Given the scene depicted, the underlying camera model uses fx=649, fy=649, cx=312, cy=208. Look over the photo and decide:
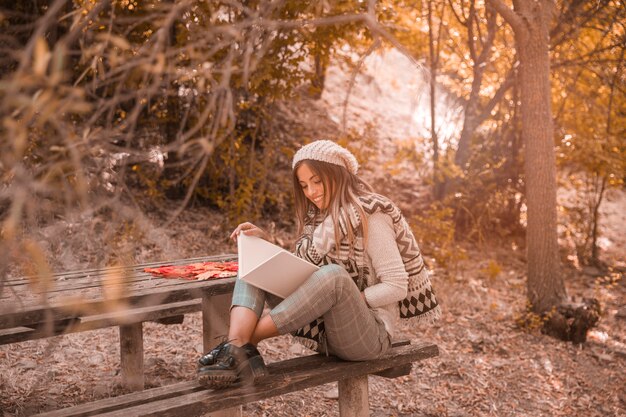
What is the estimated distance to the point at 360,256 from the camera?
315cm

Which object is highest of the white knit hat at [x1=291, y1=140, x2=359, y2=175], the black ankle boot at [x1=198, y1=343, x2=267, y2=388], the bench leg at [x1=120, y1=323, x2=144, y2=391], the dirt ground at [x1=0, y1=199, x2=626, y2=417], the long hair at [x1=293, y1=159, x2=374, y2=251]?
the white knit hat at [x1=291, y1=140, x2=359, y2=175]

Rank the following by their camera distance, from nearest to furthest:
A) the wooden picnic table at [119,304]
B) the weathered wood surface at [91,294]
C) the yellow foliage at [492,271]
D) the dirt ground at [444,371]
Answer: the weathered wood surface at [91,294], the wooden picnic table at [119,304], the dirt ground at [444,371], the yellow foliage at [492,271]

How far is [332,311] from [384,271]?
35cm

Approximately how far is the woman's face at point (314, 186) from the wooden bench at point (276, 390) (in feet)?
2.48

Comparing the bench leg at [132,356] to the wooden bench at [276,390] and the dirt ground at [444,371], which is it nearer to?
the dirt ground at [444,371]

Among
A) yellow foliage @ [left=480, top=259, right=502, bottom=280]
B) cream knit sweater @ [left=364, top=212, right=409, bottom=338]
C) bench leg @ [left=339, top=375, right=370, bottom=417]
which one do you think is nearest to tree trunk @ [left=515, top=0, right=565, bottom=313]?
yellow foliage @ [left=480, top=259, right=502, bottom=280]

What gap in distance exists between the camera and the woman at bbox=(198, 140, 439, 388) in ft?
9.14

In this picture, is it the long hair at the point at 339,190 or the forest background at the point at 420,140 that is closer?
the long hair at the point at 339,190

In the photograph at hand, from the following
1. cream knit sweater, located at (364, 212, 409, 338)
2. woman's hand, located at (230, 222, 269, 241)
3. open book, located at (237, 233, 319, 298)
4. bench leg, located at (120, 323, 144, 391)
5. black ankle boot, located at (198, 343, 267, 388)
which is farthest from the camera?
bench leg, located at (120, 323, 144, 391)

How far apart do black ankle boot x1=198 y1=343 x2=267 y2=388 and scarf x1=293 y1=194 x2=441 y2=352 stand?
480 millimetres

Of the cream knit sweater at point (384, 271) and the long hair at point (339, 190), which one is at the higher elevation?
the long hair at point (339, 190)

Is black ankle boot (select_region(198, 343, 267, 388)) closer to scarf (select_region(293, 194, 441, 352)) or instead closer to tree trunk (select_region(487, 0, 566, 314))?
scarf (select_region(293, 194, 441, 352))

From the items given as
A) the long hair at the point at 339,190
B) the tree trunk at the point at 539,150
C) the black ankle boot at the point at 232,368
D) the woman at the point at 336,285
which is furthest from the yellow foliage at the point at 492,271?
the black ankle boot at the point at 232,368

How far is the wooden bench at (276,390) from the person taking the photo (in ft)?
7.74
